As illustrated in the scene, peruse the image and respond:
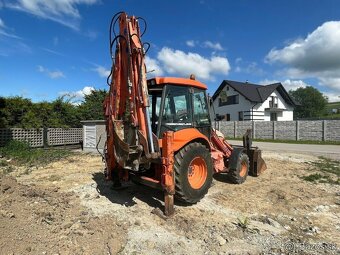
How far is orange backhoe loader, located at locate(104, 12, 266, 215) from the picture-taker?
526 centimetres

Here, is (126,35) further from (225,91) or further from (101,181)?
(225,91)

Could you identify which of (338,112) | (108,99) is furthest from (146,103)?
(338,112)

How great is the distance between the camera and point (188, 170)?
5.59 meters

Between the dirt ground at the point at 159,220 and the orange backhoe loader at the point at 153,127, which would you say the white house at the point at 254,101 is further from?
the orange backhoe loader at the point at 153,127

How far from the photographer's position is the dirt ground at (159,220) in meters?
4.06

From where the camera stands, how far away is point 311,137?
2341 cm

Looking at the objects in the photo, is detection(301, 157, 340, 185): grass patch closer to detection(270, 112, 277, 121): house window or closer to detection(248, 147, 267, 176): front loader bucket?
detection(248, 147, 267, 176): front loader bucket

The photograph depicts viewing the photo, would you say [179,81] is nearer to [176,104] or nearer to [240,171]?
[176,104]

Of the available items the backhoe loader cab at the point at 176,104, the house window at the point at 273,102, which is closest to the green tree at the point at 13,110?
the backhoe loader cab at the point at 176,104

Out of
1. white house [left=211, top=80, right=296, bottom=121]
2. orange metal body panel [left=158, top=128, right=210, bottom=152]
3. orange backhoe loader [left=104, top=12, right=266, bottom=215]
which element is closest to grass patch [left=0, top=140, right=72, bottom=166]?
orange backhoe loader [left=104, top=12, right=266, bottom=215]

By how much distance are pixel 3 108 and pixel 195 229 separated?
1261 centimetres

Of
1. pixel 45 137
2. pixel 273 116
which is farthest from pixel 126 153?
pixel 273 116

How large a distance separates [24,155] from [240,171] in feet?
27.0

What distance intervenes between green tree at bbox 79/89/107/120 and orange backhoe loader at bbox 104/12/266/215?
39.6ft
